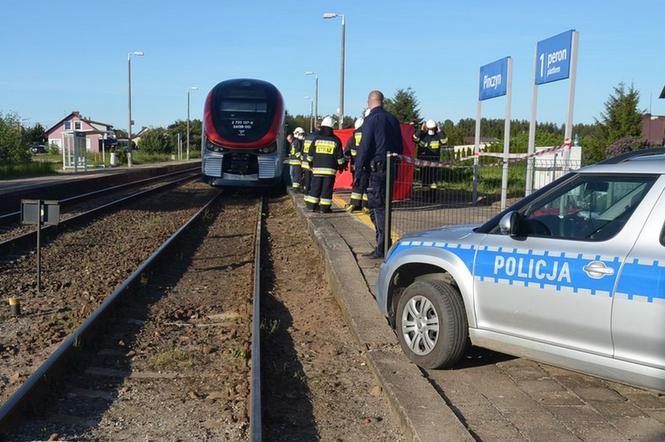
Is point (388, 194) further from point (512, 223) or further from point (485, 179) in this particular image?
point (512, 223)

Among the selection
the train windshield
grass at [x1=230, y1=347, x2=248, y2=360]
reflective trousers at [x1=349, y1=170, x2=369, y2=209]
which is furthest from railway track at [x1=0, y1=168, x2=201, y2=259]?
grass at [x1=230, y1=347, x2=248, y2=360]

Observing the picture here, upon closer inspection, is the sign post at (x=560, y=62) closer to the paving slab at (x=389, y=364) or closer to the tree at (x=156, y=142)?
the paving slab at (x=389, y=364)

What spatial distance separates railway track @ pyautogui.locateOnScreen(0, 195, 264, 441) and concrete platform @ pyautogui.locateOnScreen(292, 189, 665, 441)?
947 millimetres

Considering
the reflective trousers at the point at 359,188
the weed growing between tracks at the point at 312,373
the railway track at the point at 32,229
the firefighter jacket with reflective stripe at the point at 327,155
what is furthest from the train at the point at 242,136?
the weed growing between tracks at the point at 312,373

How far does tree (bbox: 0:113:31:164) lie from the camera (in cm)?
3538

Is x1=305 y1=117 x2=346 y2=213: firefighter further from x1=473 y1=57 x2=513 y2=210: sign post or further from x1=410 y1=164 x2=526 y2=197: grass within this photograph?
x1=410 y1=164 x2=526 y2=197: grass

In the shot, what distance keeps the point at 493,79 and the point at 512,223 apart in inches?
449

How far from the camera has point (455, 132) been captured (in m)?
51.8

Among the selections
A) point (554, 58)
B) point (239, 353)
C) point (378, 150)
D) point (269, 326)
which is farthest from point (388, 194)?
point (554, 58)

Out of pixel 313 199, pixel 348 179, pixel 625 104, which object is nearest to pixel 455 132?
pixel 625 104

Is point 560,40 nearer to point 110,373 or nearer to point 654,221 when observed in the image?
point 654,221

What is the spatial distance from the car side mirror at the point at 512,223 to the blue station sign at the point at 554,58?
7.45 metres

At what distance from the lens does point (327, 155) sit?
14.0 metres

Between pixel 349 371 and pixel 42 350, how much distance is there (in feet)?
8.26
